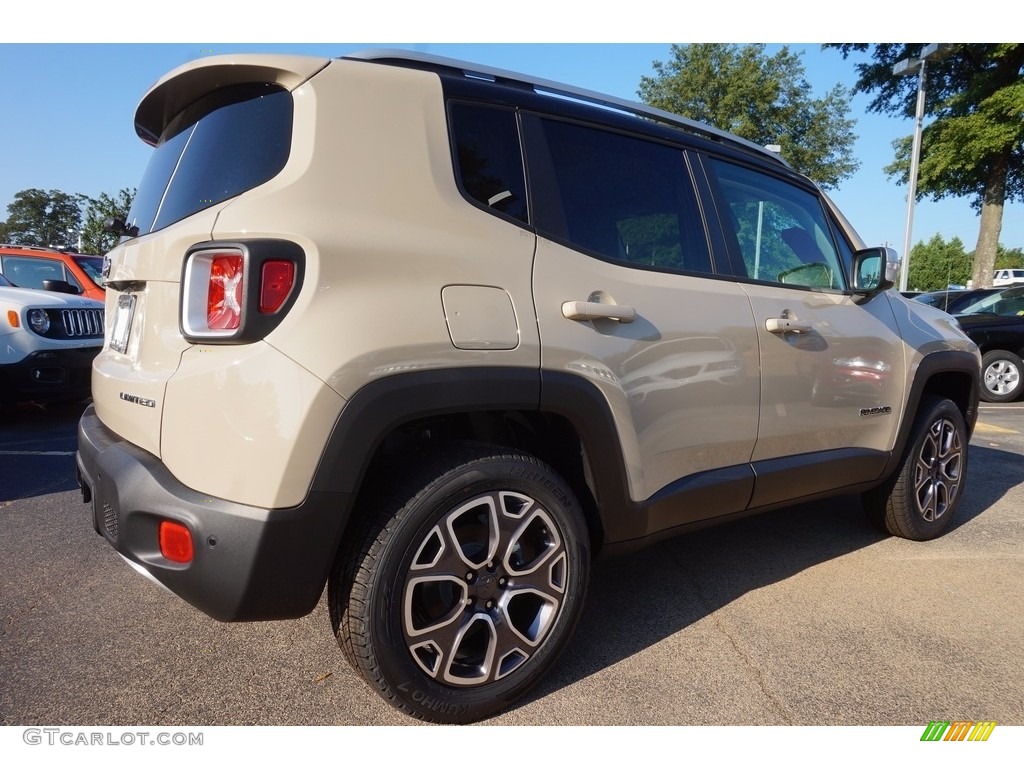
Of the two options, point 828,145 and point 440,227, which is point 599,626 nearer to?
point 440,227

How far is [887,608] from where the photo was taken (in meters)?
2.85

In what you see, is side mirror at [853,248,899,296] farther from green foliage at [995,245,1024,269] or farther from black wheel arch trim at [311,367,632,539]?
green foliage at [995,245,1024,269]

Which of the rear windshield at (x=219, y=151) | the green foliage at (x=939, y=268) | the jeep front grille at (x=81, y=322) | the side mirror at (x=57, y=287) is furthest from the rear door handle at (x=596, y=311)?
the green foliage at (x=939, y=268)

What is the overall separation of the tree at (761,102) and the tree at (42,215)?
189 feet

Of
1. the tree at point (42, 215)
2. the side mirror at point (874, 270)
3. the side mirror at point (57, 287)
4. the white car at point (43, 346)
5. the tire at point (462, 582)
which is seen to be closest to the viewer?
the tire at point (462, 582)

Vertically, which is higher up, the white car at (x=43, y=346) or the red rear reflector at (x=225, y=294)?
the red rear reflector at (x=225, y=294)

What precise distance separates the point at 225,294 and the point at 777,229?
2.43 m

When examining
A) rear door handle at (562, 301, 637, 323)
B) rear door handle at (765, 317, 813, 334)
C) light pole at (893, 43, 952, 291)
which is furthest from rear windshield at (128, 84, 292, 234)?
light pole at (893, 43, 952, 291)

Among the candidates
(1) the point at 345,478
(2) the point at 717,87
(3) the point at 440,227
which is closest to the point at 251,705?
(1) the point at 345,478

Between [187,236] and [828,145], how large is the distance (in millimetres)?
29974

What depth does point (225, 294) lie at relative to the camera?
1.72 meters

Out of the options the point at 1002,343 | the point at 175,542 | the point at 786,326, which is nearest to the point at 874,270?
the point at 786,326

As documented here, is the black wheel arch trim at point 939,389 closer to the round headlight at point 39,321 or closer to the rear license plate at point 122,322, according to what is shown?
the rear license plate at point 122,322

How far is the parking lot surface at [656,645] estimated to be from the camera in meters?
2.07
